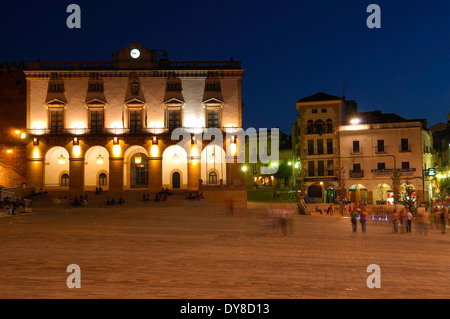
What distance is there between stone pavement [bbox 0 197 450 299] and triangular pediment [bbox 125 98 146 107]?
25734 millimetres

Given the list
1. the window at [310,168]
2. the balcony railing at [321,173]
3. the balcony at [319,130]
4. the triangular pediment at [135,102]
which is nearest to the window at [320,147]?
the balcony at [319,130]

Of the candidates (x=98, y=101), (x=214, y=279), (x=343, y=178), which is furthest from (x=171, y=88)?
(x=214, y=279)

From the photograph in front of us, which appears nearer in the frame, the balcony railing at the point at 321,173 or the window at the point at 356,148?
the window at the point at 356,148

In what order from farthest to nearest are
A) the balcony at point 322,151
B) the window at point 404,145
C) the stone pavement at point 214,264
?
the balcony at point 322,151 < the window at point 404,145 < the stone pavement at point 214,264

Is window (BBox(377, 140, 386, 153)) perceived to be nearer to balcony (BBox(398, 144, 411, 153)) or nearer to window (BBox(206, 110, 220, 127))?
balcony (BBox(398, 144, 411, 153))

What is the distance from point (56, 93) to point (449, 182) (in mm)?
54491

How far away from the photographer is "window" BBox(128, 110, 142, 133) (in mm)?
43875

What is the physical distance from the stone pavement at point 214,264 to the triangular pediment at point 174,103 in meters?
25.8

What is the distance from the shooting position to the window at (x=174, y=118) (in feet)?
144

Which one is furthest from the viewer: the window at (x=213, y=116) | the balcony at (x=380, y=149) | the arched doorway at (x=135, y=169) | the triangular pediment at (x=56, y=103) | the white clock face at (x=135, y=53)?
the balcony at (x=380, y=149)

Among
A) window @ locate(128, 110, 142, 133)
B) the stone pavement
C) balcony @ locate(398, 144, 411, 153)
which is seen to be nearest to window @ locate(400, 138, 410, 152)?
balcony @ locate(398, 144, 411, 153)

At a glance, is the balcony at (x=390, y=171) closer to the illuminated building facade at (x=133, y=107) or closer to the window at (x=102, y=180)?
the illuminated building facade at (x=133, y=107)
